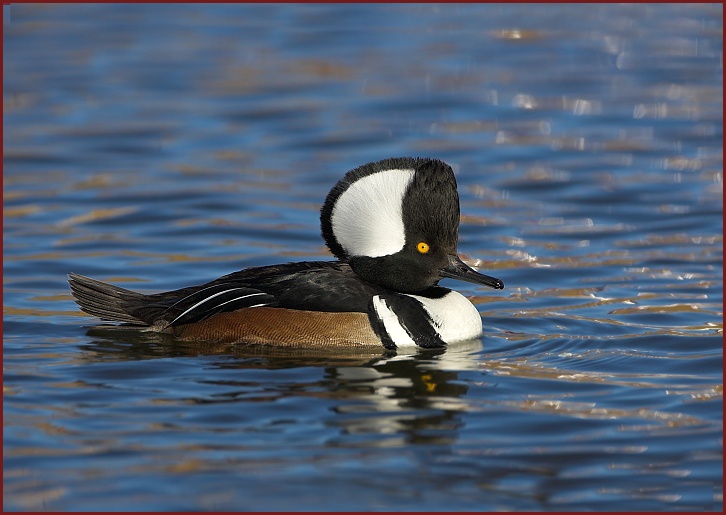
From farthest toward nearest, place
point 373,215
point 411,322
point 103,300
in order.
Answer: point 103,300 < point 411,322 < point 373,215

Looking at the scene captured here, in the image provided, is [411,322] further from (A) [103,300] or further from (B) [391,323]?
(A) [103,300]

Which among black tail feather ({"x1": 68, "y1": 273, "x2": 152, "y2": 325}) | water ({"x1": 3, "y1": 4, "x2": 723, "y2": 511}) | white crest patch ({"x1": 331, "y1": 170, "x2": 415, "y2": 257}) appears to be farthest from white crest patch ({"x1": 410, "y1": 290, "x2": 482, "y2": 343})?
black tail feather ({"x1": 68, "y1": 273, "x2": 152, "y2": 325})

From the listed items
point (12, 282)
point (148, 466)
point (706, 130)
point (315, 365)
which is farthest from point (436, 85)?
point (148, 466)

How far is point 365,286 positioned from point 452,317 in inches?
25.0

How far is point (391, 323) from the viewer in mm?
8945

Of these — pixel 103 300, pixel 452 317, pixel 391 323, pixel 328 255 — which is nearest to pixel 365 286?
pixel 391 323

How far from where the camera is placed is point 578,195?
1418 cm

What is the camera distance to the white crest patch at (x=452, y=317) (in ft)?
29.8

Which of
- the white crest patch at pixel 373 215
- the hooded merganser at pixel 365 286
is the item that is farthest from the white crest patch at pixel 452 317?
the white crest patch at pixel 373 215

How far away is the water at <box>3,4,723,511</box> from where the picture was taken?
6879 mm

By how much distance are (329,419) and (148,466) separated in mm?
1155

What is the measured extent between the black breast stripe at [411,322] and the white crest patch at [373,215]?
1.12 ft

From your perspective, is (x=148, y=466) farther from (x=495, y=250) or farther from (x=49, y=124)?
(x=49, y=124)

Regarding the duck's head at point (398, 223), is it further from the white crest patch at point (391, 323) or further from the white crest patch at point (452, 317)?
the white crest patch at point (391, 323)
